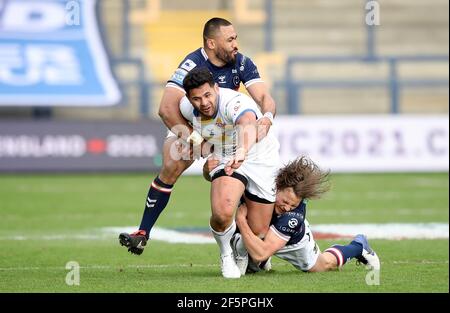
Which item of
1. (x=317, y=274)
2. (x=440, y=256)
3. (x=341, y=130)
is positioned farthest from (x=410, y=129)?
(x=317, y=274)

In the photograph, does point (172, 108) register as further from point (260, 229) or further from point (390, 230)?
point (390, 230)

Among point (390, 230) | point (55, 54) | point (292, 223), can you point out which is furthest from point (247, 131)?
point (55, 54)

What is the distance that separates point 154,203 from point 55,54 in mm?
11407

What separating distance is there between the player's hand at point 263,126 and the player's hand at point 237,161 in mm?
467

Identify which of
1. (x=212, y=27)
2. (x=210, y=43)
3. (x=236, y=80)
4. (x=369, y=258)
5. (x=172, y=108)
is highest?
(x=212, y=27)

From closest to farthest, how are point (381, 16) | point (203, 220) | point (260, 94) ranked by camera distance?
point (260, 94), point (203, 220), point (381, 16)

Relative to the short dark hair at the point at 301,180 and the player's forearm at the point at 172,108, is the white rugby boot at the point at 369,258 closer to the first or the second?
the short dark hair at the point at 301,180

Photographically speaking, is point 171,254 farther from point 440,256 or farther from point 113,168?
point 113,168

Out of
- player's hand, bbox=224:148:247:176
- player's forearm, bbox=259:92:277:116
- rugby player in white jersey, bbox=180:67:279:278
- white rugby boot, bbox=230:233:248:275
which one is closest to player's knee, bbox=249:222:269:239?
rugby player in white jersey, bbox=180:67:279:278

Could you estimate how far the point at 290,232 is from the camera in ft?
25.0

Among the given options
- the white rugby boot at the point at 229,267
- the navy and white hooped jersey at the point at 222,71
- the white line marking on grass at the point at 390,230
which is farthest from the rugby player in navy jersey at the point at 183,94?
the white line marking on grass at the point at 390,230

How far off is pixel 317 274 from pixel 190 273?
98 centimetres

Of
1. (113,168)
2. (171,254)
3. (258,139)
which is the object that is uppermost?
(258,139)

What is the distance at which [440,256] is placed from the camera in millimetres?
9016
